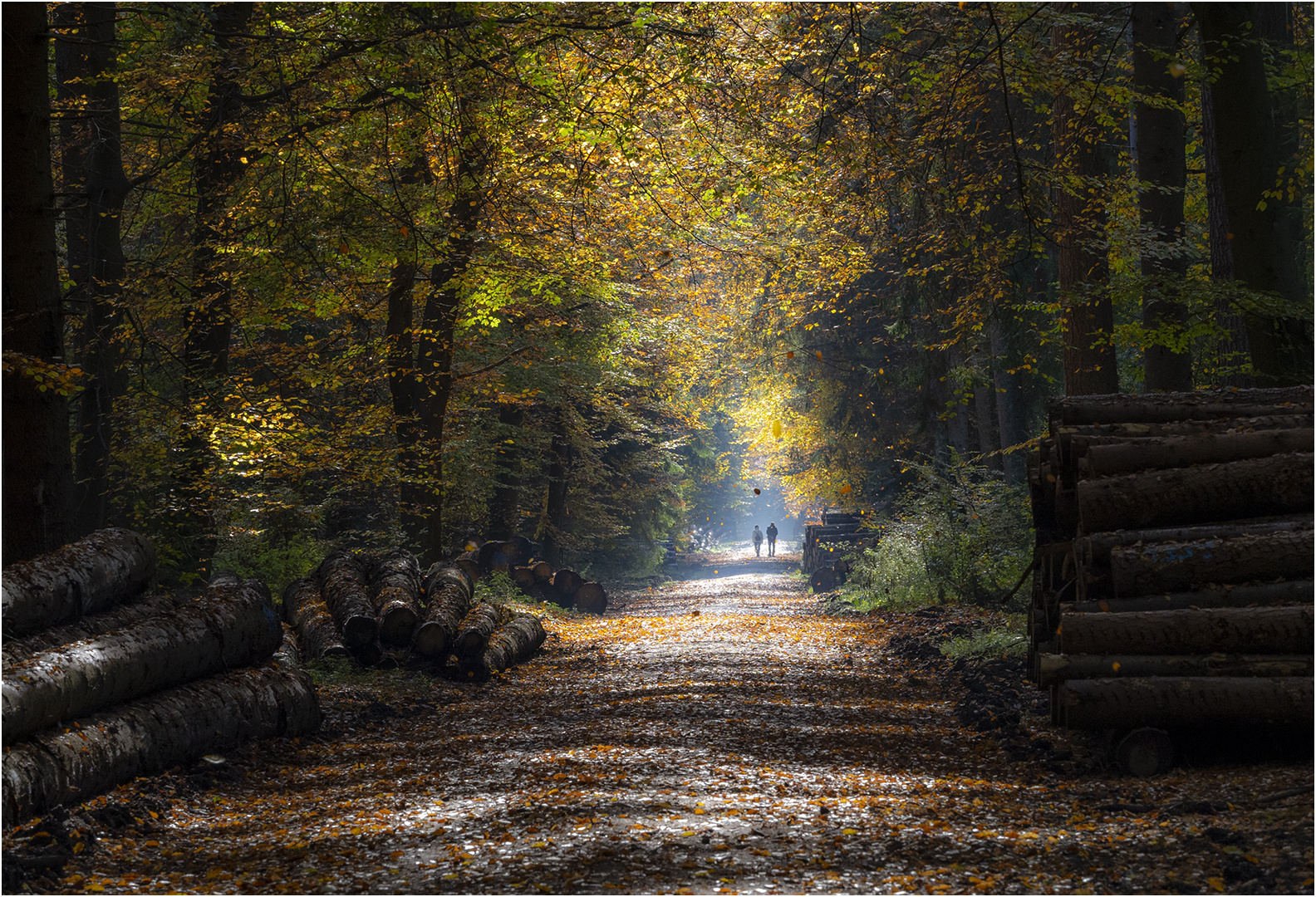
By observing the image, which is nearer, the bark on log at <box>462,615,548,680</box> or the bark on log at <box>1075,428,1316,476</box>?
the bark on log at <box>1075,428,1316,476</box>

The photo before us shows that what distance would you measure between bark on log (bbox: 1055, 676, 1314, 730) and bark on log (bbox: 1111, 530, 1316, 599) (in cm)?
73

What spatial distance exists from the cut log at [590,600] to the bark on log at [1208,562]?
16.7 m

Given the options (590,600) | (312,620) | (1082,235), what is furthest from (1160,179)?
(590,600)

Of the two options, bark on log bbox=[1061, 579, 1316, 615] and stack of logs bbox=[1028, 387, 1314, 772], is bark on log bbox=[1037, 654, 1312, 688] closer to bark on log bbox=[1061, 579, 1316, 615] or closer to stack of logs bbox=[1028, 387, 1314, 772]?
stack of logs bbox=[1028, 387, 1314, 772]

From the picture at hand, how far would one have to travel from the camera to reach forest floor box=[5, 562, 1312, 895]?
4426mm

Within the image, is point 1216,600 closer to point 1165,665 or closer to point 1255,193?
point 1165,665

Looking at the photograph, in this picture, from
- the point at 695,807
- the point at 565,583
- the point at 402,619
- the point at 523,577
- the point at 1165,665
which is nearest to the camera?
the point at 695,807

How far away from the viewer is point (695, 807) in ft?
18.1

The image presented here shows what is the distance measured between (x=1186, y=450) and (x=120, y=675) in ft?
24.9

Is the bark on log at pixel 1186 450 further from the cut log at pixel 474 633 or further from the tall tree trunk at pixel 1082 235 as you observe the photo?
the cut log at pixel 474 633

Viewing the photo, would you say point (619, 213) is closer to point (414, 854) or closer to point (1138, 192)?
point (1138, 192)

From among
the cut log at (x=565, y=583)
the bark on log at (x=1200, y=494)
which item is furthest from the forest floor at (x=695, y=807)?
the cut log at (x=565, y=583)

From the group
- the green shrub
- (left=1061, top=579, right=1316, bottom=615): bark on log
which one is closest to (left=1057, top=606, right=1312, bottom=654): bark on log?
(left=1061, top=579, right=1316, bottom=615): bark on log

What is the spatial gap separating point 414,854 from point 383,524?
15.7 metres
